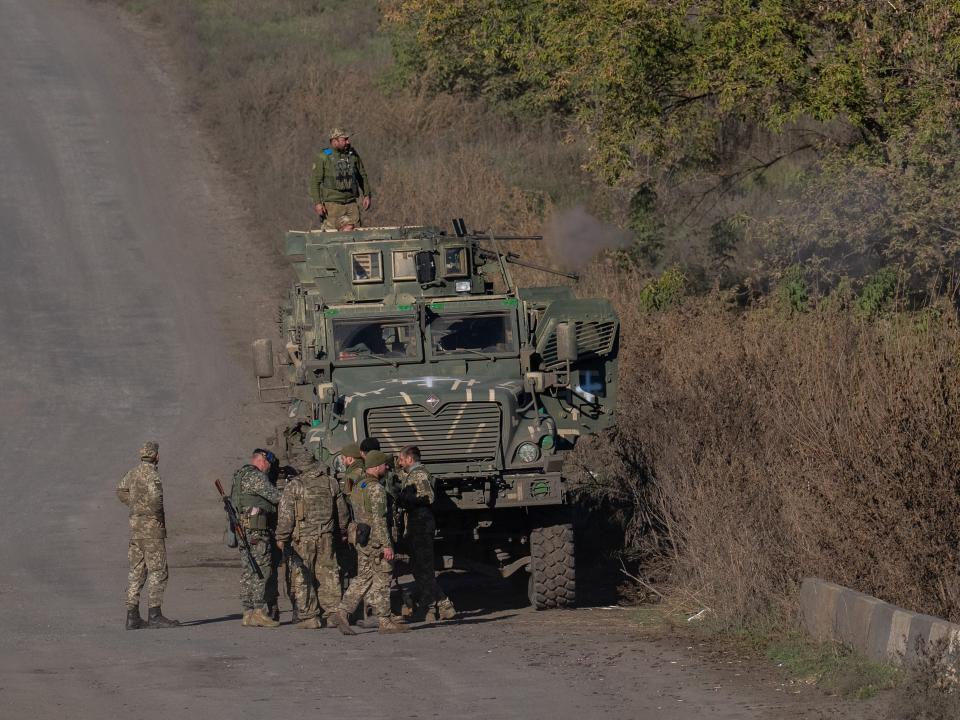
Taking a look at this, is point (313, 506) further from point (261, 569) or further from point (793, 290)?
point (793, 290)

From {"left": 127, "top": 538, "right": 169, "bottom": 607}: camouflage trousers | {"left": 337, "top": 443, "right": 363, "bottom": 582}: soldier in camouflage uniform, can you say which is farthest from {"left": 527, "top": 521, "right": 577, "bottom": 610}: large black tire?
{"left": 127, "top": 538, "right": 169, "bottom": 607}: camouflage trousers

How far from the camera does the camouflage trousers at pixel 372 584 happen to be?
13461 millimetres

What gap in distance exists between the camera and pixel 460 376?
1524 centimetres

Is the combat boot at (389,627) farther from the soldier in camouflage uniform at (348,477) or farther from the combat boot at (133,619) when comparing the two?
the combat boot at (133,619)

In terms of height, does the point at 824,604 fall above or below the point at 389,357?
below

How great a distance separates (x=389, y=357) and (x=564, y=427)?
5.95ft

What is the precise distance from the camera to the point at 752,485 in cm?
1438

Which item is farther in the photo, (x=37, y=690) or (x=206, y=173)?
(x=206, y=173)

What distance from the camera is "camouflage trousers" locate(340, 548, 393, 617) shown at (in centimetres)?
1346

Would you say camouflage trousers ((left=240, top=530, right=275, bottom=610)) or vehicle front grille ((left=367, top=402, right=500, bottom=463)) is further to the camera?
vehicle front grille ((left=367, top=402, right=500, bottom=463))

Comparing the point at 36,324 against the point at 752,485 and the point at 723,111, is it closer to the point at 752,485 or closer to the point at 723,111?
the point at 723,111

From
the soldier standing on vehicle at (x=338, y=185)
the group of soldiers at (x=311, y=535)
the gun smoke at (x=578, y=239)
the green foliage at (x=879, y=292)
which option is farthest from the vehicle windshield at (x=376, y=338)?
the gun smoke at (x=578, y=239)

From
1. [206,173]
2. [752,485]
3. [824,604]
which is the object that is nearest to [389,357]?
[752,485]

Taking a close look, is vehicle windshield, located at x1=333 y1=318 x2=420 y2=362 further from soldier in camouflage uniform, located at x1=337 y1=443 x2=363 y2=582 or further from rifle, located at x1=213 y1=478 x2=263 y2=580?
rifle, located at x1=213 y1=478 x2=263 y2=580
